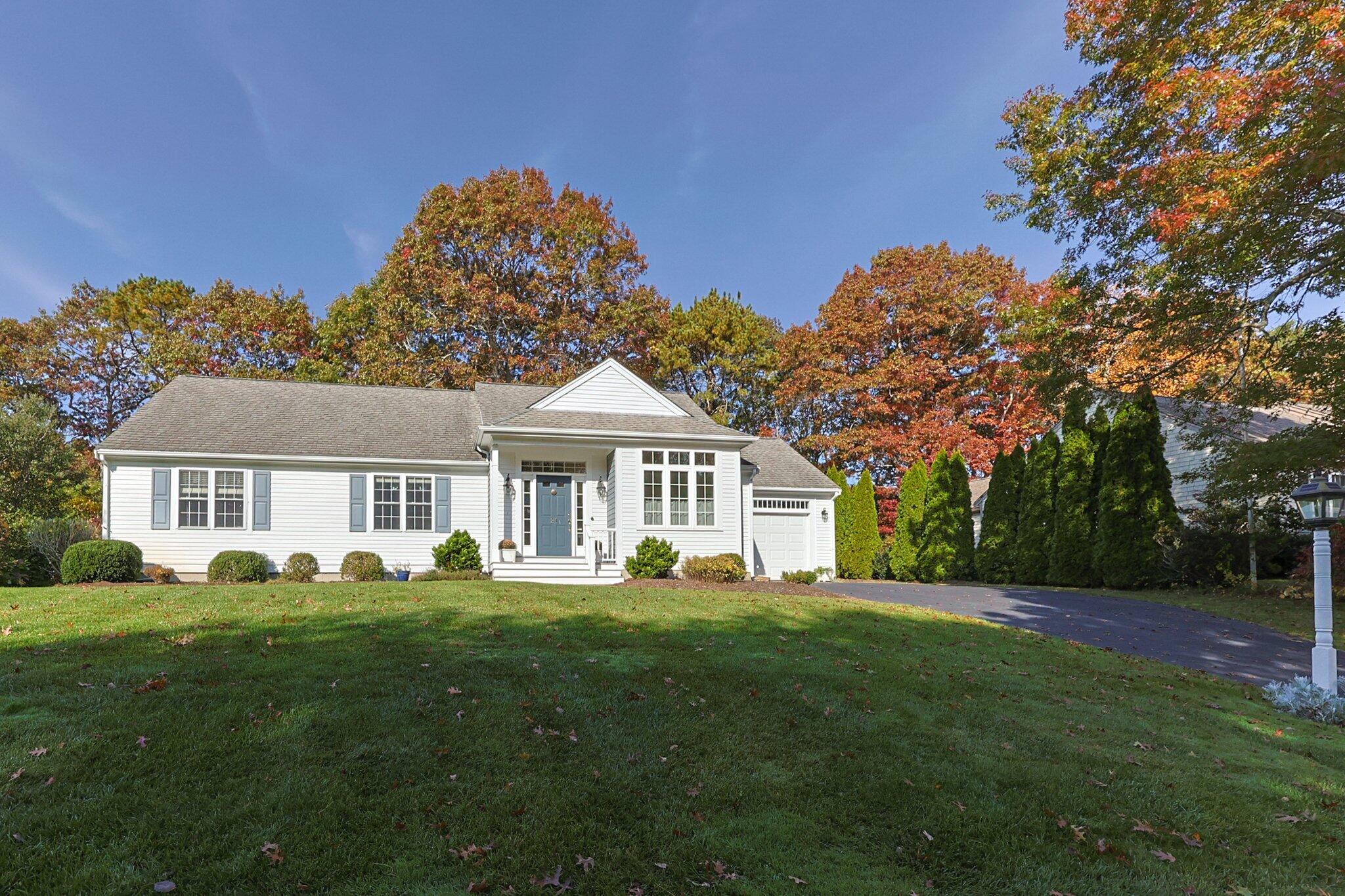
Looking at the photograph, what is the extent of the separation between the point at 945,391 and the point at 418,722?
28507 millimetres

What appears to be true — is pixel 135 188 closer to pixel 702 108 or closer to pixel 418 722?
pixel 702 108

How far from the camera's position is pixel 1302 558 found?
14.7m

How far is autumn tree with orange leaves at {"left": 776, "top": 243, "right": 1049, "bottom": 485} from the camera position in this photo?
28984 millimetres

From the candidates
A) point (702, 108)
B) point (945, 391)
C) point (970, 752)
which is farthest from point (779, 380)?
point (970, 752)

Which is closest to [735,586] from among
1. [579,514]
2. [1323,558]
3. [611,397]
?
[579,514]

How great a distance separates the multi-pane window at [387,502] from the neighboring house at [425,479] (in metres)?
0.04

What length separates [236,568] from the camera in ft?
46.9

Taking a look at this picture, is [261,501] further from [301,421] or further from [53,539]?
[53,539]

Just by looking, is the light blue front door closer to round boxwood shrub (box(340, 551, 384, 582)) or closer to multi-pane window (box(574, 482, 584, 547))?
multi-pane window (box(574, 482, 584, 547))

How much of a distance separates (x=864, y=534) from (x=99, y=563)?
2042 centimetres

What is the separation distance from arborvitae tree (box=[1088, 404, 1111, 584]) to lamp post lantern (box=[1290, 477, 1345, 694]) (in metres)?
11.1

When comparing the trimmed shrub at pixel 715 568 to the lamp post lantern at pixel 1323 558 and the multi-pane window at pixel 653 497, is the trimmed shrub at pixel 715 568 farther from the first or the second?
the lamp post lantern at pixel 1323 558

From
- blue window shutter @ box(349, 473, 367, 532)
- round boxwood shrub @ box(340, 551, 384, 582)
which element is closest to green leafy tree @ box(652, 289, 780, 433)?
blue window shutter @ box(349, 473, 367, 532)

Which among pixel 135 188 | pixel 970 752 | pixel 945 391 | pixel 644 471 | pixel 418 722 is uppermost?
pixel 135 188
